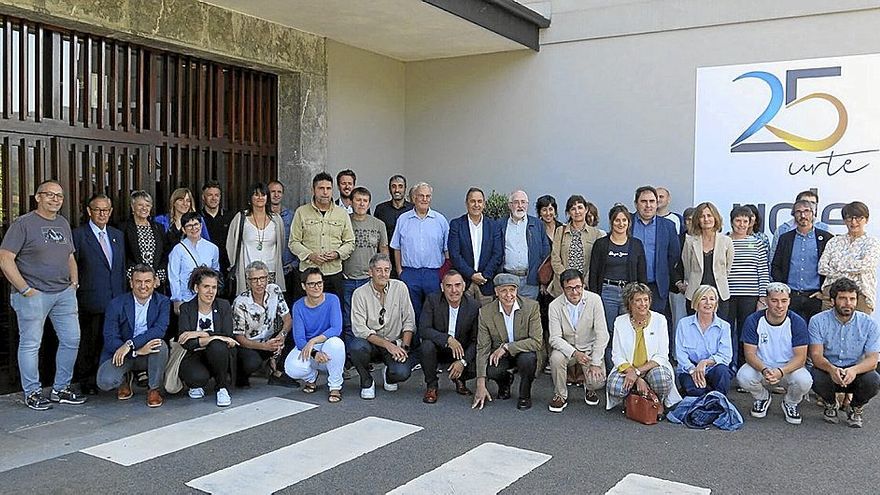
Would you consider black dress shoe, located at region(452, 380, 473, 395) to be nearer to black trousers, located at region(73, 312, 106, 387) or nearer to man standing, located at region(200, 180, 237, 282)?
man standing, located at region(200, 180, 237, 282)

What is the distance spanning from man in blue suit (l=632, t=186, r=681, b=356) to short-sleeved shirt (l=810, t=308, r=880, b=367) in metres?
1.25

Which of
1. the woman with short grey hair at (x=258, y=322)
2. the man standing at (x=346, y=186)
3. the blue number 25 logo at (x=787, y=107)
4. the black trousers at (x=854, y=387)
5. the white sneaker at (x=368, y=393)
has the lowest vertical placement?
the white sneaker at (x=368, y=393)

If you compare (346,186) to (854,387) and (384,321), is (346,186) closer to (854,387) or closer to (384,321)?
(384,321)

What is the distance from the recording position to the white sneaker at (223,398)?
19.3ft

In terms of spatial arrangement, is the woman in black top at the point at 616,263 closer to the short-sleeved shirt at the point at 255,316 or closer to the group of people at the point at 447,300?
the group of people at the point at 447,300

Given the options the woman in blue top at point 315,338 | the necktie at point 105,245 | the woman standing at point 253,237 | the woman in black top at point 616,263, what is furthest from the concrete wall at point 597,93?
the necktie at point 105,245

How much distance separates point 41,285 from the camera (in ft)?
18.5

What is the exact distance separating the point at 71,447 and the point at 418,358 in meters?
2.56

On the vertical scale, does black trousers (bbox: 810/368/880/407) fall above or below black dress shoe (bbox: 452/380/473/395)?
above

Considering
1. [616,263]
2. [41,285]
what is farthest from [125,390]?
[616,263]

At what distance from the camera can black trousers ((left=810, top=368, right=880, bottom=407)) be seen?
547 centimetres

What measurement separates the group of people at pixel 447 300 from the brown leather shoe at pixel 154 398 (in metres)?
0.02

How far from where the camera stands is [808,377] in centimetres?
560

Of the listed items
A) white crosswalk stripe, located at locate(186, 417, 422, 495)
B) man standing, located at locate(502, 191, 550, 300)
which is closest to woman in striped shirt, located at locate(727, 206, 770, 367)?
man standing, located at locate(502, 191, 550, 300)
